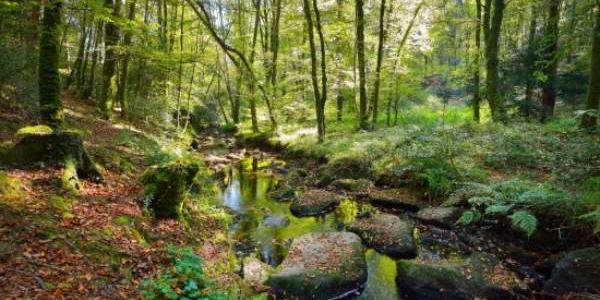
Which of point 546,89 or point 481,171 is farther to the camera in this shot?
point 546,89

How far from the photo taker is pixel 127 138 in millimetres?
12109

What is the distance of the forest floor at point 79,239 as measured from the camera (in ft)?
12.7

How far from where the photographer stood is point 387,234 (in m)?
8.14

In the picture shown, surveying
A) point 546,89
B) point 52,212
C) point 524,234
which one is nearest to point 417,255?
point 524,234

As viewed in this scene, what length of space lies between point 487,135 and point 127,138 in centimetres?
1157

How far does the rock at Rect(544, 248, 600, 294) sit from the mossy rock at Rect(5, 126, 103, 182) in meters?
8.10

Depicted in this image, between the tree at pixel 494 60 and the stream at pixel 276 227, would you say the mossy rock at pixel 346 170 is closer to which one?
the stream at pixel 276 227

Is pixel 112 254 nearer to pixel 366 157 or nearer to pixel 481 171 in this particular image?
pixel 481 171

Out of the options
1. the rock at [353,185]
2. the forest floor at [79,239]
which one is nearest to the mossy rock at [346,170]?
the rock at [353,185]

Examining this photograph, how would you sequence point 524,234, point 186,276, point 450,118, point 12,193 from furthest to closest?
point 450,118, point 524,234, point 12,193, point 186,276

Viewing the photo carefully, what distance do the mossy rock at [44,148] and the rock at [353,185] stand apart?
7.64 m

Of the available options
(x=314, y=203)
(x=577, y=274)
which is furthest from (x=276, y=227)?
(x=577, y=274)

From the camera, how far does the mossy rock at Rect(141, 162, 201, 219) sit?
22.2ft

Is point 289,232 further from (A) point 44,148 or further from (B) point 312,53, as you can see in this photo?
(B) point 312,53
